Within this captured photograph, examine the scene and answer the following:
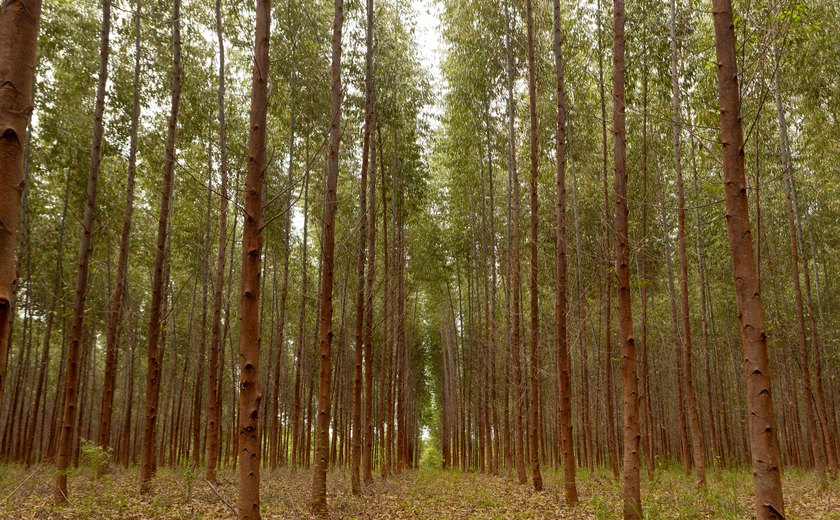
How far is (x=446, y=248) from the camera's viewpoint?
1969 cm

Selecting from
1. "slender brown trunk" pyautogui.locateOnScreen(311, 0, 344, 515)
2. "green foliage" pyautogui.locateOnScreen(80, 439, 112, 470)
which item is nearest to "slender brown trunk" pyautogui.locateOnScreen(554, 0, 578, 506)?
"slender brown trunk" pyautogui.locateOnScreen(311, 0, 344, 515)

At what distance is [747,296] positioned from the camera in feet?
10.2

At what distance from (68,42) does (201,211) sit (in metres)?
4.96

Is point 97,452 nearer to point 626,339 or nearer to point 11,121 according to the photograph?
point 626,339

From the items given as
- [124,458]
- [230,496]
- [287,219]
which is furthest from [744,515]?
[124,458]

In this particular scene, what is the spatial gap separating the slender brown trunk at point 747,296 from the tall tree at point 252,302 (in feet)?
9.95

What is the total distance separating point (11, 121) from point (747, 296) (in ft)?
11.8

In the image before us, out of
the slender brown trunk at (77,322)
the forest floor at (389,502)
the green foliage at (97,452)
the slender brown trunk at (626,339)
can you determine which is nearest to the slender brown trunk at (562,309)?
the forest floor at (389,502)

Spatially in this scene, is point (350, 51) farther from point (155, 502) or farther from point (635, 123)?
point (155, 502)

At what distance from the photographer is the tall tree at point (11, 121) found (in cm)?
153

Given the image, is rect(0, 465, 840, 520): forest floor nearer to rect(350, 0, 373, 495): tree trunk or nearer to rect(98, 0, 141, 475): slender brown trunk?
rect(350, 0, 373, 495): tree trunk

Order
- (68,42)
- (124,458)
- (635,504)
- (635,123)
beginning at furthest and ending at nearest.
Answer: (124,458) < (635,123) < (68,42) < (635,504)

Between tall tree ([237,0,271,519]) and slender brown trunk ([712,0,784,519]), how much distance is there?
3034 mm

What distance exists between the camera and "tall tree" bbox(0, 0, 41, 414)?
60.3 inches
